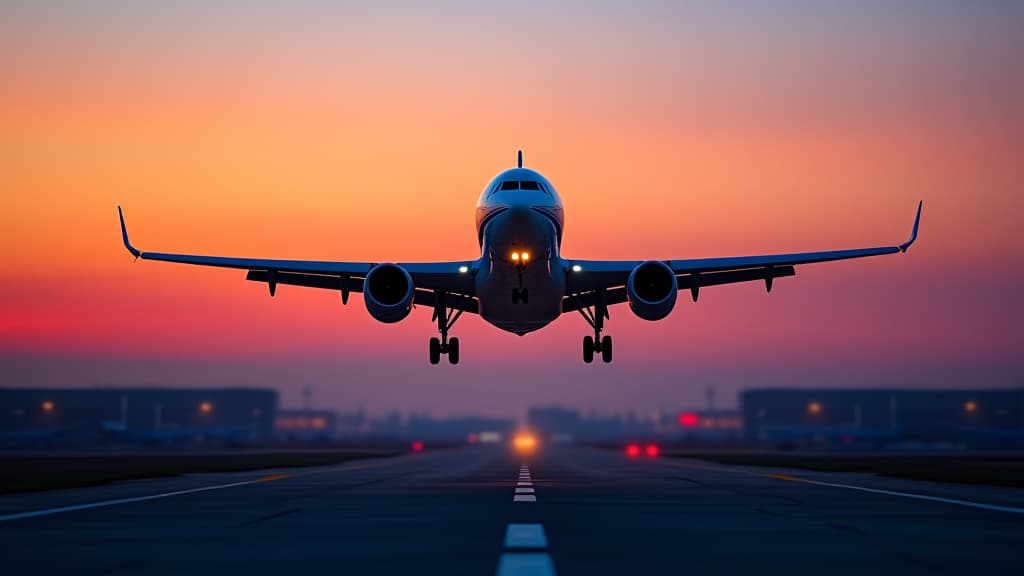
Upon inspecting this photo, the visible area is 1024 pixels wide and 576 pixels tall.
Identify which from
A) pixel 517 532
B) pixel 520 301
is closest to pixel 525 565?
pixel 517 532

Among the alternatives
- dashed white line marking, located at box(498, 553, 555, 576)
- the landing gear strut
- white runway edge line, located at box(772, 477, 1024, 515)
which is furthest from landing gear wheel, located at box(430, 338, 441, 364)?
dashed white line marking, located at box(498, 553, 555, 576)

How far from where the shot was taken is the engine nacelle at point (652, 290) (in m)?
37.9

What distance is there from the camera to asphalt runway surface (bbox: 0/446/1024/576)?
12.1 meters

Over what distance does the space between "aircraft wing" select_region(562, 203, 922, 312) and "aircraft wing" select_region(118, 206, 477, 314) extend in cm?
371

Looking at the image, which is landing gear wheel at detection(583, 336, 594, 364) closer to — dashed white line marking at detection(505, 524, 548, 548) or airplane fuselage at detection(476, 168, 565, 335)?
airplane fuselage at detection(476, 168, 565, 335)

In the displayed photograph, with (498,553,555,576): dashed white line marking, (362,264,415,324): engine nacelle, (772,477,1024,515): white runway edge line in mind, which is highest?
(362,264,415,324): engine nacelle

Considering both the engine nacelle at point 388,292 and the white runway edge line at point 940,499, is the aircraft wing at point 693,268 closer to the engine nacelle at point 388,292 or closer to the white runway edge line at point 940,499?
the engine nacelle at point 388,292

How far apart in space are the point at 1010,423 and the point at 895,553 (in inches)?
7659

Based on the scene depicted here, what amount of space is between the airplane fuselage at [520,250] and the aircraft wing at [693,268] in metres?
1.22

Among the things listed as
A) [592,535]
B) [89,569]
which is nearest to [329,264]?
[592,535]

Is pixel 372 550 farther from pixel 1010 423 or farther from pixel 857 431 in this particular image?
pixel 1010 423

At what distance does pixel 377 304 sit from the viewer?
37875 mm

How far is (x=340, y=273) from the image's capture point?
4178cm

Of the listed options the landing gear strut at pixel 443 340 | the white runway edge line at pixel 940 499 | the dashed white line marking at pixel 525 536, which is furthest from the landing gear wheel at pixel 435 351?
the dashed white line marking at pixel 525 536
